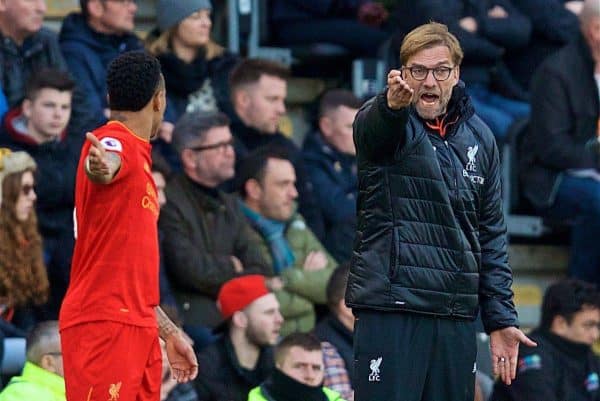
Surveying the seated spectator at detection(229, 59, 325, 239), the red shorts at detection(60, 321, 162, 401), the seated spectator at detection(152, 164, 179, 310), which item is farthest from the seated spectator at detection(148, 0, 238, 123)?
the red shorts at detection(60, 321, 162, 401)

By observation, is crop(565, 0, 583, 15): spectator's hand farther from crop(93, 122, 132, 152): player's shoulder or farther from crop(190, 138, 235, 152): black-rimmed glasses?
crop(93, 122, 132, 152): player's shoulder

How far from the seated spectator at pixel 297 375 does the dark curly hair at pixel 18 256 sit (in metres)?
1.24

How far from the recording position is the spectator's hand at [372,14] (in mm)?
11102

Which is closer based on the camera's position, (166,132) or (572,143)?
(166,132)

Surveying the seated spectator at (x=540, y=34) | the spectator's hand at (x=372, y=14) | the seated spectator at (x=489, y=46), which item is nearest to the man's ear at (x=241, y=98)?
the seated spectator at (x=489, y=46)

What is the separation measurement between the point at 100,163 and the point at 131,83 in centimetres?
47

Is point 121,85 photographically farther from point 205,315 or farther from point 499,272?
point 205,315

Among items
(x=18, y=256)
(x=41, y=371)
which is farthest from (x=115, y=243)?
(x=18, y=256)

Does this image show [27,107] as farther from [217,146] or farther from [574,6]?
[574,6]

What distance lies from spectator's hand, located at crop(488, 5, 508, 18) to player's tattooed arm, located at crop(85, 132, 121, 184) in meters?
6.09

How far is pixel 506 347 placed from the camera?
5.82 m

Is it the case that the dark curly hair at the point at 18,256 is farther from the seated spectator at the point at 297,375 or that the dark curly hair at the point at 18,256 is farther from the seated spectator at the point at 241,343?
the seated spectator at the point at 297,375

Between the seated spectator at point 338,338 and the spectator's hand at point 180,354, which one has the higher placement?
the spectator's hand at point 180,354

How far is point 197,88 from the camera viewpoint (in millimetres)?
9953
